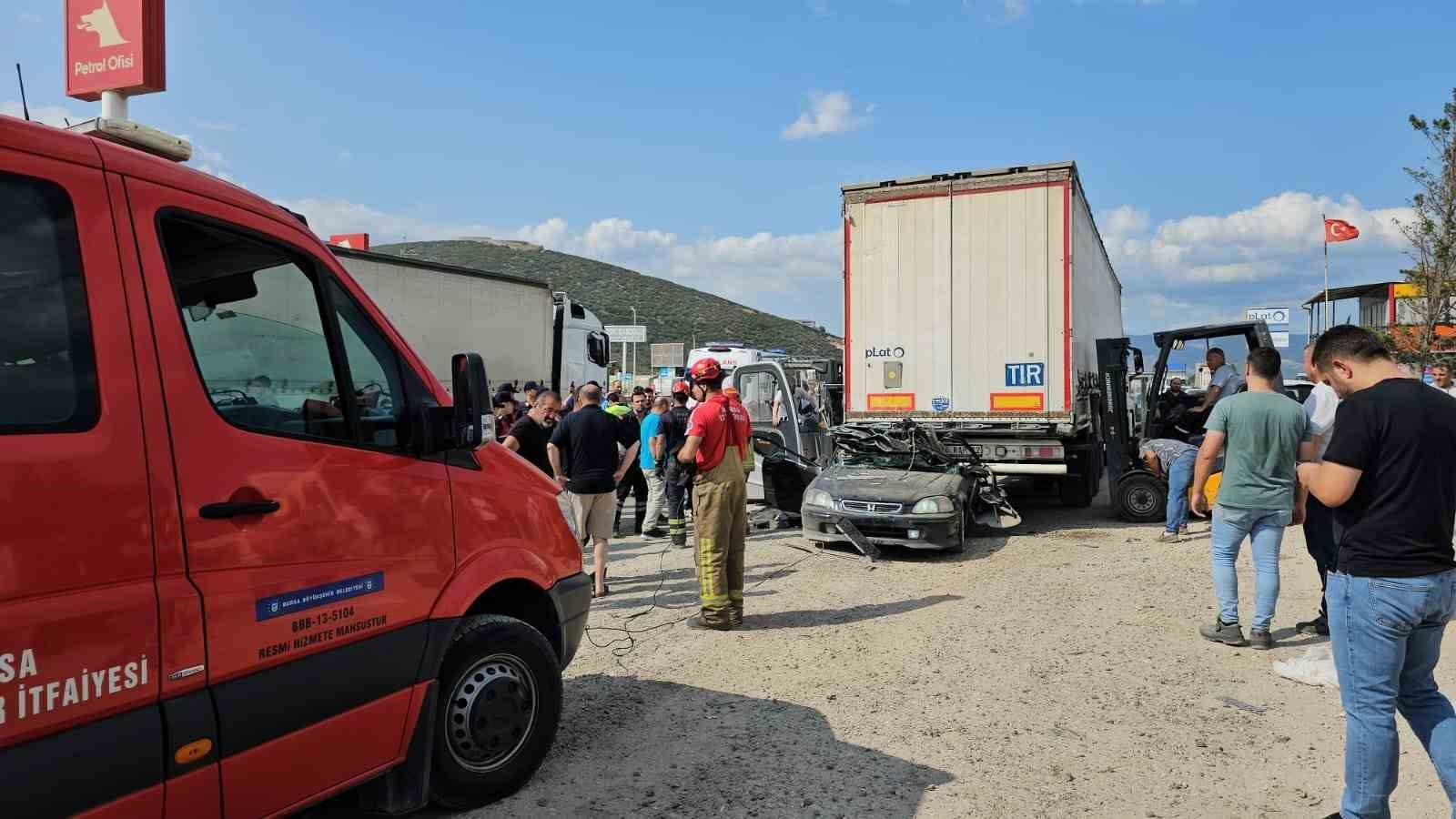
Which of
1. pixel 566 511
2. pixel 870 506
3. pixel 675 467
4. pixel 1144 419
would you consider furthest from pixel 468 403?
pixel 1144 419

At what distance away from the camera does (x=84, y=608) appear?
215 centimetres

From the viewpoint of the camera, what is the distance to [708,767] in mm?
4035

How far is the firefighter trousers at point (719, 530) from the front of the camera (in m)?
6.27

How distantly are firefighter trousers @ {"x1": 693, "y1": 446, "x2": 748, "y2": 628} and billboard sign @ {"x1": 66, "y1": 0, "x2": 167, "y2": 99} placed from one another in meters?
4.34

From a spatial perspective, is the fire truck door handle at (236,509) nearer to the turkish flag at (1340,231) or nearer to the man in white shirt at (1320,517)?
the man in white shirt at (1320,517)

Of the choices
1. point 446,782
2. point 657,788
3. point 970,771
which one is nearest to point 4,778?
point 446,782

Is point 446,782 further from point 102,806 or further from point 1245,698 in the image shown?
point 1245,698

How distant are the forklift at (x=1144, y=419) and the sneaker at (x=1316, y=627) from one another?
4762 mm

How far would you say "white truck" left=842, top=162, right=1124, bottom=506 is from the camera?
10102 mm

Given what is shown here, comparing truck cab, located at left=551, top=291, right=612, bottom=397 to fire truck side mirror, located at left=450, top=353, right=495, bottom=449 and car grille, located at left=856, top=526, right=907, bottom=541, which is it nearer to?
car grille, located at left=856, top=526, right=907, bottom=541

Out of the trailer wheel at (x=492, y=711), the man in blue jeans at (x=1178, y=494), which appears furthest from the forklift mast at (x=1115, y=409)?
the trailer wheel at (x=492, y=711)

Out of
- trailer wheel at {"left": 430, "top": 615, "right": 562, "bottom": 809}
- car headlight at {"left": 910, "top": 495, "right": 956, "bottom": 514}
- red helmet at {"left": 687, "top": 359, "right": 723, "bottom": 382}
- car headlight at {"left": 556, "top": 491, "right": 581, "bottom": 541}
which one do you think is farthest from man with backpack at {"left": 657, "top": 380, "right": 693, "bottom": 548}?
trailer wheel at {"left": 430, "top": 615, "right": 562, "bottom": 809}

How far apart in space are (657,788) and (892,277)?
25.9 feet

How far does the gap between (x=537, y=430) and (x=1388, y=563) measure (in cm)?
631
